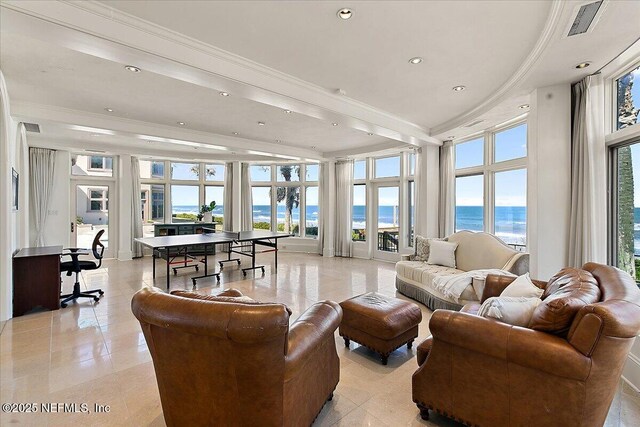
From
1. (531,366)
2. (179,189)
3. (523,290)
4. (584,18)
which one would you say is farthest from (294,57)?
(179,189)

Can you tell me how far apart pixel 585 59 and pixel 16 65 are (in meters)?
5.86

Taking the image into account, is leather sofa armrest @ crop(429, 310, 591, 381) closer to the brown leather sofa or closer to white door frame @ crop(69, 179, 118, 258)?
the brown leather sofa

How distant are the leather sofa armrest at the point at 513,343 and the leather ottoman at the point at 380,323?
0.79 metres

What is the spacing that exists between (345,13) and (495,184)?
4414mm

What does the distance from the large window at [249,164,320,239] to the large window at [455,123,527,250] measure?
14.1 ft

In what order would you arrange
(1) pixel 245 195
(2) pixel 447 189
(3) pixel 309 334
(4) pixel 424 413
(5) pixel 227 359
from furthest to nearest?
1. (1) pixel 245 195
2. (2) pixel 447 189
3. (4) pixel 424 413
4. (3) pixel 309 334
5. (5) pixel 227 359

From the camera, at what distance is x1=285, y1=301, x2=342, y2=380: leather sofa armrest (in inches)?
62.5

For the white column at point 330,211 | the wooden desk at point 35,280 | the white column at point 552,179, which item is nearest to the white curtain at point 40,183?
the wooden desk at point 35,280

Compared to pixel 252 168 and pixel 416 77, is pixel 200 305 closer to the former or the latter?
pixel 416 77

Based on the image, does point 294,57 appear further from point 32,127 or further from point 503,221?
point 32,127

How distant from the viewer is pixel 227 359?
145cm

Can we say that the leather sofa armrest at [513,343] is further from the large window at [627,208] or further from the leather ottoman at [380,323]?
the large window at [627,208]

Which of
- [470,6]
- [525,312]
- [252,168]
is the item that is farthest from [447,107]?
[252,168]

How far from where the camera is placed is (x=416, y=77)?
3637 mm
